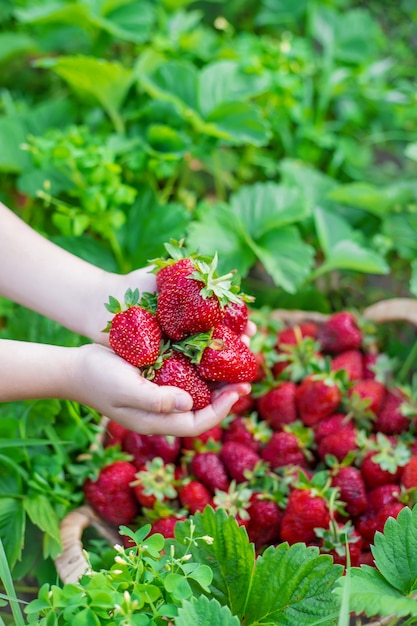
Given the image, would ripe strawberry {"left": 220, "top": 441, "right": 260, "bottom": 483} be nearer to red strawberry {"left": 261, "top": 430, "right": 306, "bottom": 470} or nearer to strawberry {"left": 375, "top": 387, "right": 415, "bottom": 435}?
red strawberry {"left": 261, "top": 430, "right": 306, "bottom": 470}

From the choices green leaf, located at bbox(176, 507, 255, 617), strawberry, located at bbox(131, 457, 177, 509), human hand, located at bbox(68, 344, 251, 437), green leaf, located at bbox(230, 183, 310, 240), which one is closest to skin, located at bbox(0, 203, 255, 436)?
human hand, located at bbox(68, 344, 251, 437)

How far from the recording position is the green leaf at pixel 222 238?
1360mm

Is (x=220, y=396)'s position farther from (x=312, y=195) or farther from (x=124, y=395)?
(x=312, y=195)

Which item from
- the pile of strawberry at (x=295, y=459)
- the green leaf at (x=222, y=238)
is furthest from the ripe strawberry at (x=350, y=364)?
the green leaf at (x=222, y=238)

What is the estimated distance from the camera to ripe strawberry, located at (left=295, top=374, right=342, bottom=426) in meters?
1.18

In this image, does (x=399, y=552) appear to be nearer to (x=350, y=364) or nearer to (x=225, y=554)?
(x=225, y=554)

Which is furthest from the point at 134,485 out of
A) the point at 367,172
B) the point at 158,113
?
the point at 367,172

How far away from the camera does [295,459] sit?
1142mm

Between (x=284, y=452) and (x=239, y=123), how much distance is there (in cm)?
73

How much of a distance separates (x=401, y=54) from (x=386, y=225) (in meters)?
0.81

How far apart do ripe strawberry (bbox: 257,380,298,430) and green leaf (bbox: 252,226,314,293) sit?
205 mm

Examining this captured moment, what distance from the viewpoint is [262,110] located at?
1.68m

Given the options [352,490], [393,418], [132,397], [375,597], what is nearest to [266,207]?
[393,418]

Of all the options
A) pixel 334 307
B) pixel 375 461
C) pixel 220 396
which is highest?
pixel 220 396
